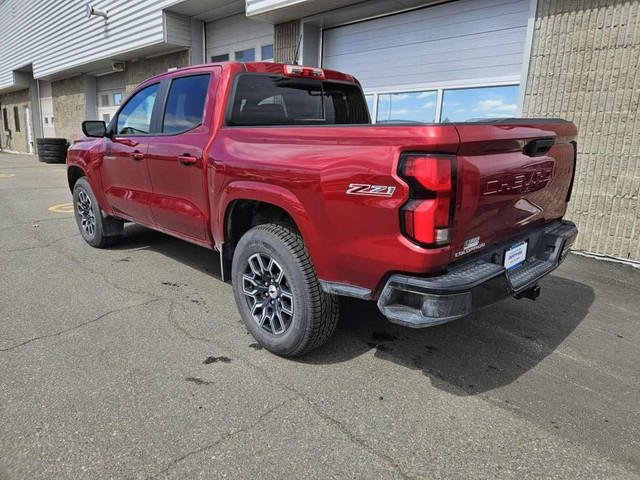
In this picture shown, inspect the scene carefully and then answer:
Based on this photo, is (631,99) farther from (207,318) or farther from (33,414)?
(33,414)

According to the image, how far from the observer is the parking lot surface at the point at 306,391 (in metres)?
2.12

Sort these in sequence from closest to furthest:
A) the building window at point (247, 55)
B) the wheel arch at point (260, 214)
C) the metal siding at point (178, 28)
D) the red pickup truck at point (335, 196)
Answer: the red pickup truck at point (335, 196)
the wheel arch at point (260, 214)
the building window at point (247, 55)
the metal siding at point (178, 28)

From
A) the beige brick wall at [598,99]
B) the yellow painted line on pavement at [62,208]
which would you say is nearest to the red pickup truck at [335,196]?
the beige brick wall at [598,99]

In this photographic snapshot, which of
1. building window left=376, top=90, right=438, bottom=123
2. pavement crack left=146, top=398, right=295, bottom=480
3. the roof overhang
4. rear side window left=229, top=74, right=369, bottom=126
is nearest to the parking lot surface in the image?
pavement crack left=146, top=398, right=295, bottom=480

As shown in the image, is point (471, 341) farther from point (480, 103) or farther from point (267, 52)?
point (267, 52)

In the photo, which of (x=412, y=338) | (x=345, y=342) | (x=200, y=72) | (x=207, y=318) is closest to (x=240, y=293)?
(x=207, y=318)

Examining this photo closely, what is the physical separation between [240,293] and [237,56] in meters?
9.33

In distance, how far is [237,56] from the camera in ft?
36.3

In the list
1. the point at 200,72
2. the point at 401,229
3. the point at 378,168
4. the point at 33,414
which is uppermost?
the point at 200,72

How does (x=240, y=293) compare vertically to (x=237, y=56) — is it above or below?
below

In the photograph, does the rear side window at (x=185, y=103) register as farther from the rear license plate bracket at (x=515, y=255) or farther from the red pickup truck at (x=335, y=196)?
the rear license plate bracket at (x=515, y=255)

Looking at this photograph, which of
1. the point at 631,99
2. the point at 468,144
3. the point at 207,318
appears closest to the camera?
the point at 468,144

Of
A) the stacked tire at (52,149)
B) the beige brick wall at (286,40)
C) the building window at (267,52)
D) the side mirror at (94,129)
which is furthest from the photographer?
the stacked tire at (52,149)

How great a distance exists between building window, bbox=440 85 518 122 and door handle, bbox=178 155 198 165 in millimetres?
4338
